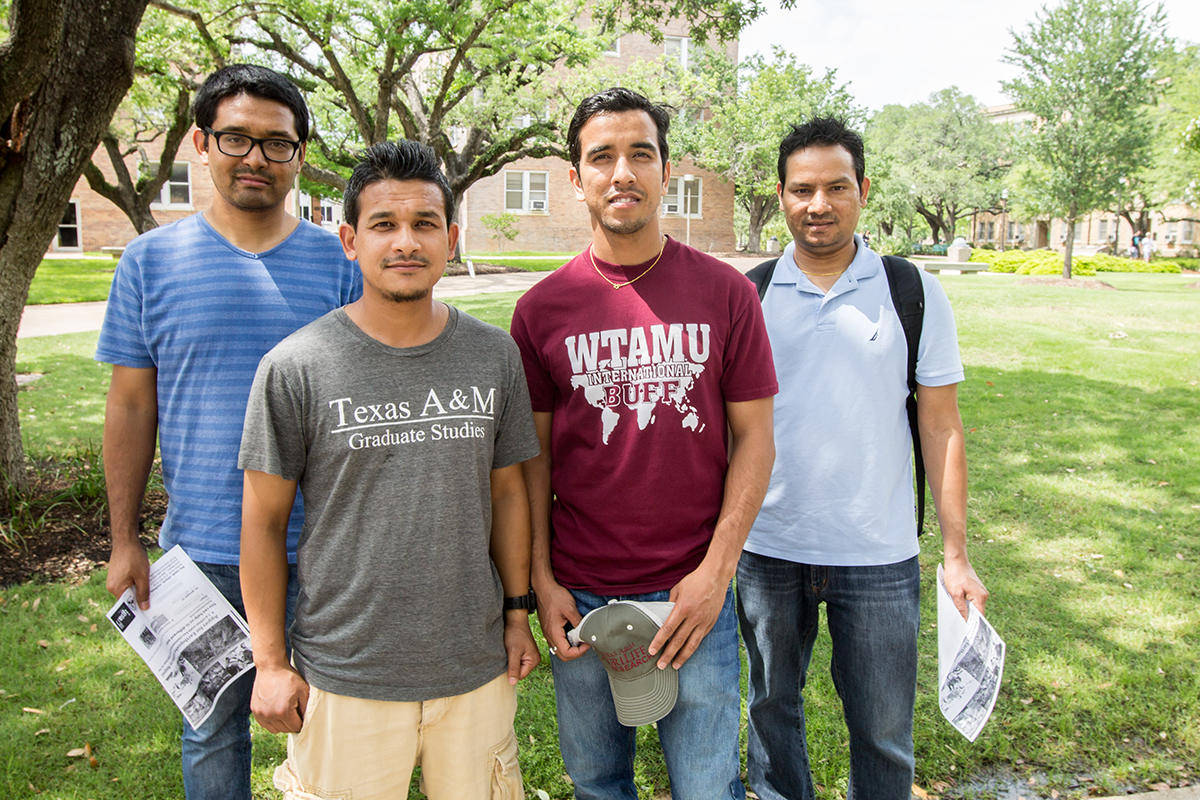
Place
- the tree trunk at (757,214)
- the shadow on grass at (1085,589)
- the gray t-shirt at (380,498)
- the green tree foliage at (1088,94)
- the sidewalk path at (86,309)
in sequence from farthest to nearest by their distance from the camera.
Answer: the tree trunk at (757,214), the green tree foliage at (1088,94), the sidewalk path at (86,309), the shadow on grass at (1085,589), the gray t-shirt at (380,498)

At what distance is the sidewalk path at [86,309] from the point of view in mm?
13367

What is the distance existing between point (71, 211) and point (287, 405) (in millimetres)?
36023

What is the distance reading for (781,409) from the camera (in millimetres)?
2572

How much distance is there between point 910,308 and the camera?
2529 mm

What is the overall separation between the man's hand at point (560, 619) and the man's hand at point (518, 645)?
0.22ft

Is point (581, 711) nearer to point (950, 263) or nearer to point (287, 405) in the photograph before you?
point (287, 405)

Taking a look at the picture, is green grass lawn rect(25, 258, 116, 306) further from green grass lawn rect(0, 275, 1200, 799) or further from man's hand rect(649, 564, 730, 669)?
man's hand rect(649, 564, 730, 669)

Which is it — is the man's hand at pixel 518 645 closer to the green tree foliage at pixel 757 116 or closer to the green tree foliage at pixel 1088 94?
the green tree foliage at pixel 1088 94

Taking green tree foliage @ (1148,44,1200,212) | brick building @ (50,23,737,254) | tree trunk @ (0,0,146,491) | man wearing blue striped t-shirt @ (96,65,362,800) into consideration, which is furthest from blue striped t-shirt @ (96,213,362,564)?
green tree foliage @ (1148,44,1200,212)

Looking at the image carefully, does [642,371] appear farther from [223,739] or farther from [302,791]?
[223,739]

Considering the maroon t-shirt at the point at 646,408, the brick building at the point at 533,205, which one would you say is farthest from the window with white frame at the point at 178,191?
the maroon t-shirt at the point at 646,408

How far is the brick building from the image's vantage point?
31062 mm

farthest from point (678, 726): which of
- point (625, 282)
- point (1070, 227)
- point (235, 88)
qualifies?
point (1070, 227)

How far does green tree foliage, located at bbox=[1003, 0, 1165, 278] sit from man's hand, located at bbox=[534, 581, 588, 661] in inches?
984
